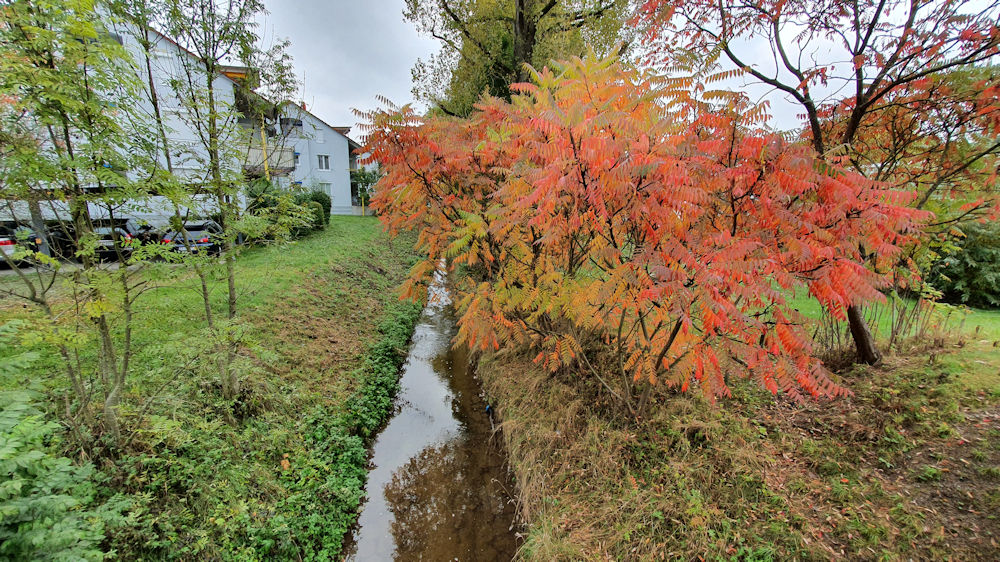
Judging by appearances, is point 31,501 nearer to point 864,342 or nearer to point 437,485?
point 437,485

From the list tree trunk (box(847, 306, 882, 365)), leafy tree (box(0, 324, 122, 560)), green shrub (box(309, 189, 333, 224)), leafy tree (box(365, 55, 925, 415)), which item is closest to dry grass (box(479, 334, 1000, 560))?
tree trunk (box(847, 306, 882, 365))

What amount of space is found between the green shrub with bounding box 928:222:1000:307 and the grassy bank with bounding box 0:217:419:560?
12007mm

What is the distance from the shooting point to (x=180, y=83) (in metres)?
4.27

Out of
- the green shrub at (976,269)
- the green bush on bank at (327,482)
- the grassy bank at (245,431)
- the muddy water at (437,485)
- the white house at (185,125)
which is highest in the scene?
the white house at (185,125)

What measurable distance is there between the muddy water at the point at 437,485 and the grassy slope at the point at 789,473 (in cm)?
58

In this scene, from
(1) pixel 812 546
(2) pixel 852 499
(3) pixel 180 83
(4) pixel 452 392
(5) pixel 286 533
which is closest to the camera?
(1) pixel 812 546

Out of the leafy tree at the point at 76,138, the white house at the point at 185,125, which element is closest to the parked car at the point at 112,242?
the leafy tree at the point at 76,138

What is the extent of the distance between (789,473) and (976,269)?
9.30 meters

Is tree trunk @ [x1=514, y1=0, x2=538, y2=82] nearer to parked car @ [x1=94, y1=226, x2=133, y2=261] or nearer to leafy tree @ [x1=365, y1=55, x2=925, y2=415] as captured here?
leafy tree @ [x1=365, y1=55, x2=925, y2=415]

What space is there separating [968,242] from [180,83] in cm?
1481

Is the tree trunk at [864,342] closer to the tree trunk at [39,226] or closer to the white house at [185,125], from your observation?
the white house at [185,125]

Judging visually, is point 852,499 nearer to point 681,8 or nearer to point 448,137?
point 448,137

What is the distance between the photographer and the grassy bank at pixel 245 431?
3.58 metres

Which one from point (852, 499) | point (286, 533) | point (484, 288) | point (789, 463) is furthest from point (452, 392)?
point (852, 499)
